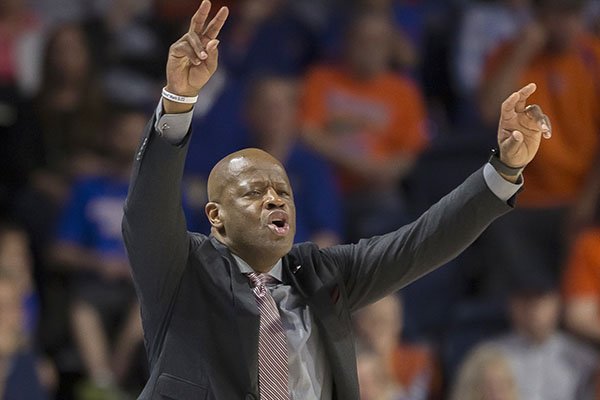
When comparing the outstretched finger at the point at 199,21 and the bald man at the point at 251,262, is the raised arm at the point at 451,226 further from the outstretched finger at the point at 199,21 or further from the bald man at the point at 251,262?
the outstretched finger at the point at 199,21

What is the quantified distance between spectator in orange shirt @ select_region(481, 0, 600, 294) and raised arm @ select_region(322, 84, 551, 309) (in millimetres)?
3898

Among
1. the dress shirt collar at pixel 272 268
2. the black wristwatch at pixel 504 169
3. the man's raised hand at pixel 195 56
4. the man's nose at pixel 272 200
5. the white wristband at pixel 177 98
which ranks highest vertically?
the man's raised hand at pixel 195 56

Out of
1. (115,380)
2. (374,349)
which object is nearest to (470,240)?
(374,349)

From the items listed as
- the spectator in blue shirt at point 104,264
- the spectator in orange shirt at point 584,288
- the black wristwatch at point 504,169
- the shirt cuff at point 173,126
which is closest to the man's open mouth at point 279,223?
the shirt cuff at point 173,126

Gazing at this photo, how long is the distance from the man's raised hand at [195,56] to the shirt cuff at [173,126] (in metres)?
0.06

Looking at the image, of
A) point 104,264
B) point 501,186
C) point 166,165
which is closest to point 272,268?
point 166,165

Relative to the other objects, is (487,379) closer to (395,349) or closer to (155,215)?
(395,349)

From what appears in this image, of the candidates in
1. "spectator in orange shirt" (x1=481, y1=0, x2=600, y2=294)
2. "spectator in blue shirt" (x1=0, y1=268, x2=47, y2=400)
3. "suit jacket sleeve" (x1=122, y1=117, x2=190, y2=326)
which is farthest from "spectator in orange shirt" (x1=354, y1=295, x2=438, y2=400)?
"suit jacket sleeve" (x1=122, y1=117, x2=190, y2=326)

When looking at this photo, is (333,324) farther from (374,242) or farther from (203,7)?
(203,7)

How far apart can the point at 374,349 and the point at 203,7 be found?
375 cm

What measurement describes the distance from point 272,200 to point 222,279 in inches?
9.6

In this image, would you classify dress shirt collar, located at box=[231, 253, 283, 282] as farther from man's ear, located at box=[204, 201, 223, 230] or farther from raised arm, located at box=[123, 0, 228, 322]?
raised arm, located at box=[123, 0, 228, 322]

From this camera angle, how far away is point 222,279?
122 inches

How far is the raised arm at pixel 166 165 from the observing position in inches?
114
